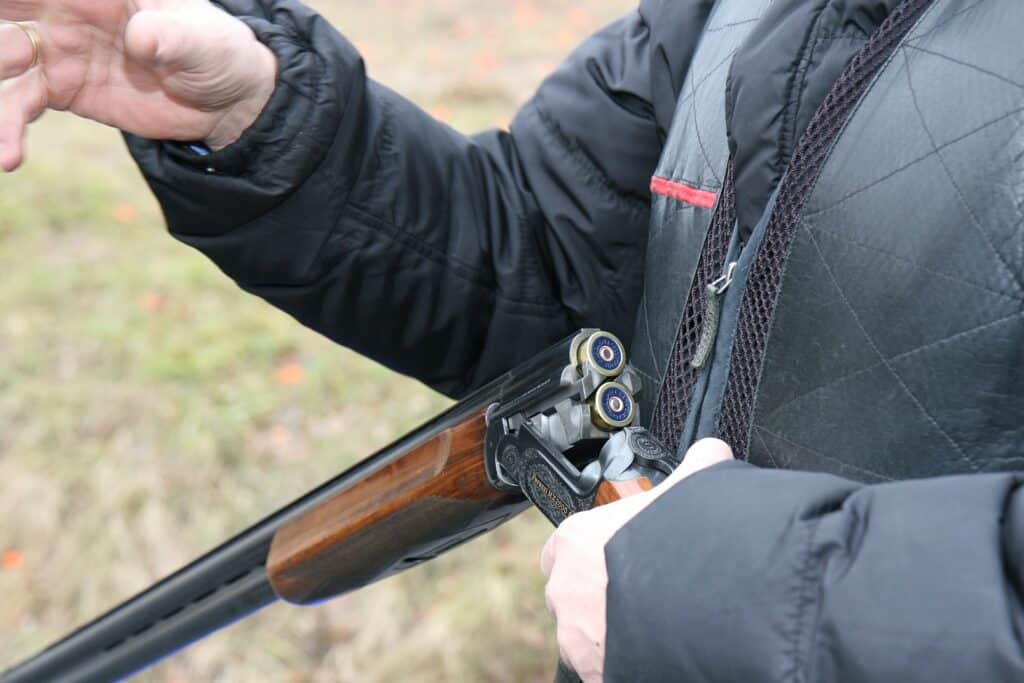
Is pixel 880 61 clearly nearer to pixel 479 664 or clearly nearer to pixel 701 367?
pixel 701 367

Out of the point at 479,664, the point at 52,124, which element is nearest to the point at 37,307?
the point at 52,124

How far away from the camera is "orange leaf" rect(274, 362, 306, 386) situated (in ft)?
11.1

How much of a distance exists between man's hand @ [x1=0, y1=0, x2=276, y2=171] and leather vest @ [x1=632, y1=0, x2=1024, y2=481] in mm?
660

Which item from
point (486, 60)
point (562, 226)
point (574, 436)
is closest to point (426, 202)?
point (562, 226)

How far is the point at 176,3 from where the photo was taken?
1333 mm

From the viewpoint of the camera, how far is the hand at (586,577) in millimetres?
859

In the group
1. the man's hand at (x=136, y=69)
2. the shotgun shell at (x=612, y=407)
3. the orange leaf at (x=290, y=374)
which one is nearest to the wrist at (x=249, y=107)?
the man's hand at (x=136, y=69)

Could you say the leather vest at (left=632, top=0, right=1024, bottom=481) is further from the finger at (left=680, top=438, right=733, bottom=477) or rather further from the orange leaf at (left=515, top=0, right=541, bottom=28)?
the orange leaf at (left=515, top=0, right=541, bottom=28)

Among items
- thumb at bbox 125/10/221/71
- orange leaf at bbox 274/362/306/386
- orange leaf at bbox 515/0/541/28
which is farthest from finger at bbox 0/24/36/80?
orange leaf at bbox 515/0/541/28

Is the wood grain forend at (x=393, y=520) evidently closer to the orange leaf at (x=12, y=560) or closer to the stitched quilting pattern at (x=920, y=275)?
the stitched quilting pattern at (x=920, y=275)

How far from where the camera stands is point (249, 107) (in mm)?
1372

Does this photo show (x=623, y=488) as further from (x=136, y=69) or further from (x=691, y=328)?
(x=136, y=69)

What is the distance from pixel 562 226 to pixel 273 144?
41 centimetres

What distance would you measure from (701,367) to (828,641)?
0.43 meters
